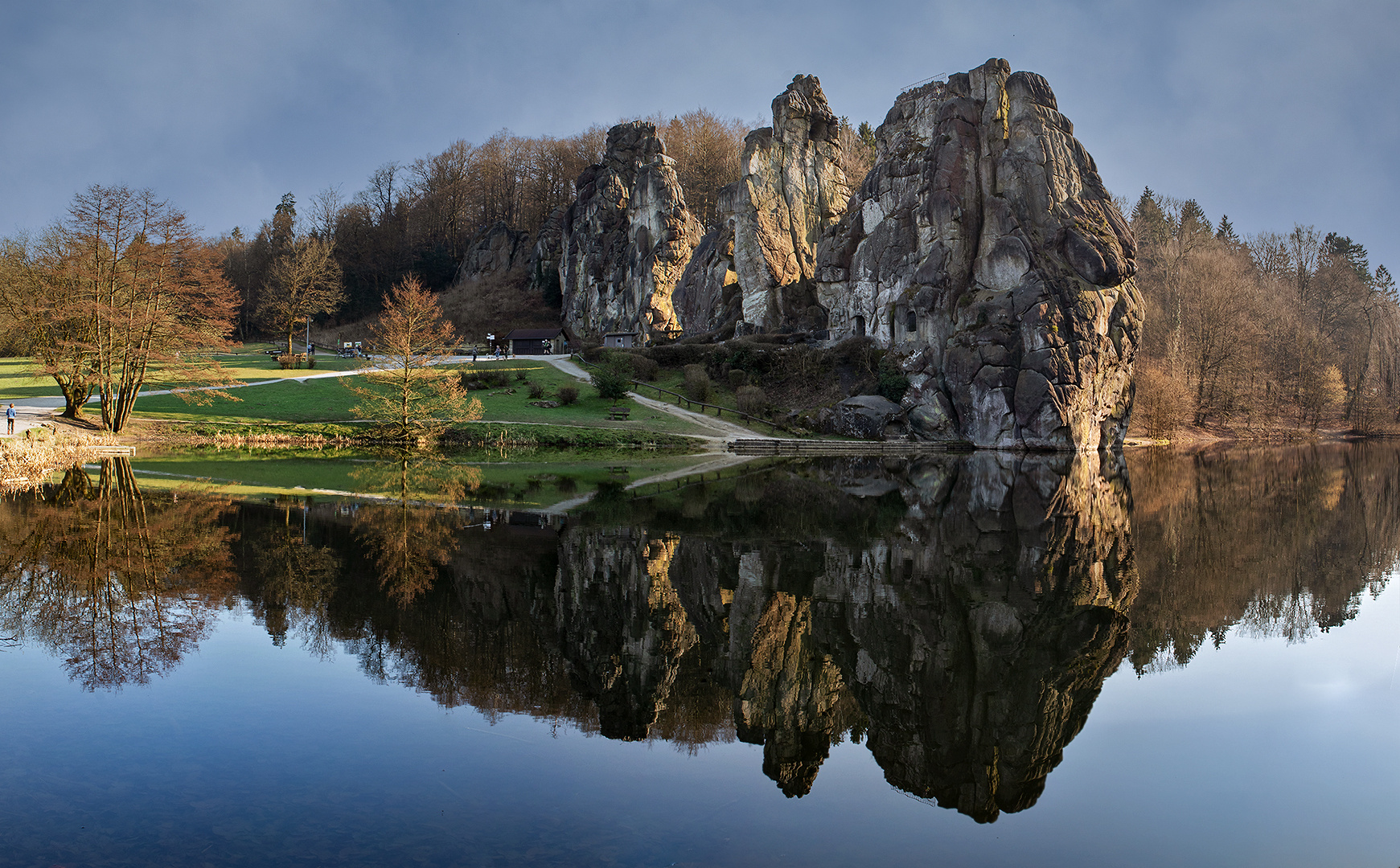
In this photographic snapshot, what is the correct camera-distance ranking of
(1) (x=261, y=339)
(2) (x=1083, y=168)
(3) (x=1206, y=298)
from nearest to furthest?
(2) (x=1083, y=168) → (3) (x=1206, y=298) → (1) (x=261, y=339)

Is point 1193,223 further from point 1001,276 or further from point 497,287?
point 497,287

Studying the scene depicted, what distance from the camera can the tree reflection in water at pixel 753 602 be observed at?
7.14 m

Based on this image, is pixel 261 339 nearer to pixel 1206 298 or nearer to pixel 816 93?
pixel 816 93

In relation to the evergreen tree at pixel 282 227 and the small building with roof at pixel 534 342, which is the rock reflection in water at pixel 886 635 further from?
the evergreen tree at pixel 282 227

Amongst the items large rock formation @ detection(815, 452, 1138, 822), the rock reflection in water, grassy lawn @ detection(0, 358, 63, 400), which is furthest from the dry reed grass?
large rock formation @ detection(815, 452, 1138, 822)

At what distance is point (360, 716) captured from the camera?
697 cm

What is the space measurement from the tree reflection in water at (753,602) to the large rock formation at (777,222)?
155ft

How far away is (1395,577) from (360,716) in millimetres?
16469

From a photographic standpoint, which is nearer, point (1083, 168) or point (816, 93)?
point (1083, 168)

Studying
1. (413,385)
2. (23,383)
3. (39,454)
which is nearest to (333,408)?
(413,385)

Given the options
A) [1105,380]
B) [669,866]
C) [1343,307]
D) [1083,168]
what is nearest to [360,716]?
[669,866]

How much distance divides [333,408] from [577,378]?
16.8m

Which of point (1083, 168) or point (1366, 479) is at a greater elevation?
point (1083, 168)

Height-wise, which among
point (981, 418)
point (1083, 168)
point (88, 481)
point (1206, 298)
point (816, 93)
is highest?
point (816, 93)
